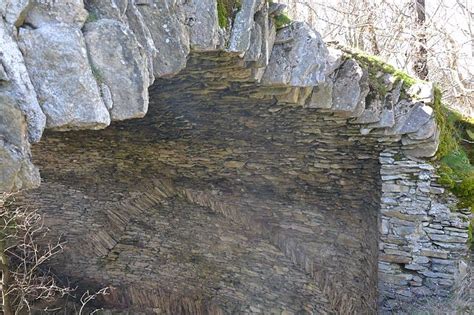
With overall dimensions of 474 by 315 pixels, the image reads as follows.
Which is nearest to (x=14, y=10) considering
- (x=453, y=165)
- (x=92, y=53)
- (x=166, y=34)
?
(x=92, y=53)

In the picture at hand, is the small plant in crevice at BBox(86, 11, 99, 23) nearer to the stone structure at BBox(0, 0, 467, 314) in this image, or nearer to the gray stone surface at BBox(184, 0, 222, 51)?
the stone structure at BBox(0, 0, 467, 314)

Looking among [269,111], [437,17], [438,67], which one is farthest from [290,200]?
[437,17]

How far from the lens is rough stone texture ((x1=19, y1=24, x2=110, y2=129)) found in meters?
1.24

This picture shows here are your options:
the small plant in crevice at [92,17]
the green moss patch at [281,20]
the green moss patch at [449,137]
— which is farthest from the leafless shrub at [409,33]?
the small plant in crevice at [92,17]

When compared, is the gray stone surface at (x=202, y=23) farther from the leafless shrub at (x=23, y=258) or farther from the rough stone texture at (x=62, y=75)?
the leafless shrub at (x=23, y=258)

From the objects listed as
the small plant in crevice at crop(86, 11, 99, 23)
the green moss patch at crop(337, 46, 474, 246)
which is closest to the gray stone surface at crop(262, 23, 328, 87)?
the green moss patch at crop(337, 46, 474, 246)

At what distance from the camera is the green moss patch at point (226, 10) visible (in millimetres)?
2002

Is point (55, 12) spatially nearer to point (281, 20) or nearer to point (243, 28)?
point (243, 28)

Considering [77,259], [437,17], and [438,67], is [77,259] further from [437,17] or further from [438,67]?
[437,17]

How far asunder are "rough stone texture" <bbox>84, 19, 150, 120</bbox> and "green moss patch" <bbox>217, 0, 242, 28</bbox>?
63 cm

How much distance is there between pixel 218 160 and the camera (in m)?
4.40

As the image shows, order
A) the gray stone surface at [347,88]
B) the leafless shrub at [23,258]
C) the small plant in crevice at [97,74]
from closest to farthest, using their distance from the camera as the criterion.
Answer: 1. the small plant in crevice at [97,74]
2. the gray stone surface at [347,88]
3. the leafless shrub at [23,258]

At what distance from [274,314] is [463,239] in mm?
2599

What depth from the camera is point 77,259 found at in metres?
6.21
